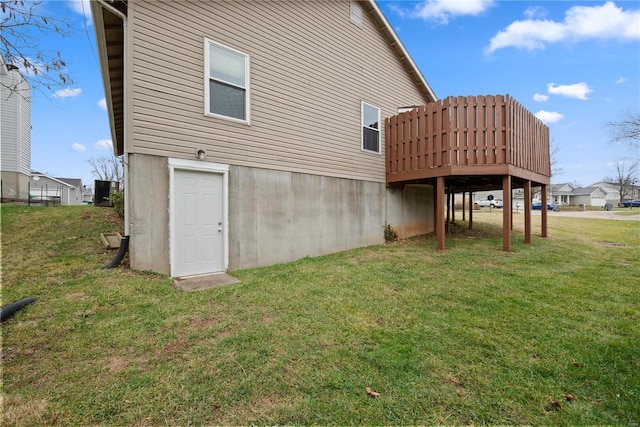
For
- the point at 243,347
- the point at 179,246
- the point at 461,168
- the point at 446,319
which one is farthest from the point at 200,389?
the point at 461,168

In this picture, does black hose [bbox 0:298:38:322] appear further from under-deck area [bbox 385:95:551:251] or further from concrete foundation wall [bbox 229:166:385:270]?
under-deck area [bbox 385:95:551:251]

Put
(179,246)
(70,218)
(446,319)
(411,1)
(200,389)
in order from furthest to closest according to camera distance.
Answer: (411,1) < (70,218) < (179,246) < (446,319) < (200,389)

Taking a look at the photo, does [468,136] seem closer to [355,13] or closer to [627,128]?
[355,13]

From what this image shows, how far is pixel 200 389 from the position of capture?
215 centimetres

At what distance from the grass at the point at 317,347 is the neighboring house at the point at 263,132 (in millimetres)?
1105

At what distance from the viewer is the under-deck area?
7227 millimetres

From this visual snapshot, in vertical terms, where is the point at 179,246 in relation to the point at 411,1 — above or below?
below

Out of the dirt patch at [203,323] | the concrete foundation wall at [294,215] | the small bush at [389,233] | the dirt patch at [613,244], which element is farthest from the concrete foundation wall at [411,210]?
the dirt patch at [203,323]

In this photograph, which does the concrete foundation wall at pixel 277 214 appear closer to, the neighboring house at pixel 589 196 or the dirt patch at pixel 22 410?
the dirt patch at pixel 22 410

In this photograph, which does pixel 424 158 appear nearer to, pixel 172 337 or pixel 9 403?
pixel 172 337

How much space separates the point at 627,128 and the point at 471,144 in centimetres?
1593

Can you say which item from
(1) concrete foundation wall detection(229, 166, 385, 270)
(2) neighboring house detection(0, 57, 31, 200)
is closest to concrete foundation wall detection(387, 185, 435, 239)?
(1) concrete foundation wall detection(229, 166, 385, 270)

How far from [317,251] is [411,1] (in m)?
9.66

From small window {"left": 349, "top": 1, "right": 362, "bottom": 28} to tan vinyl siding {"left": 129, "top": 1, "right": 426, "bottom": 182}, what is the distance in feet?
0.64
